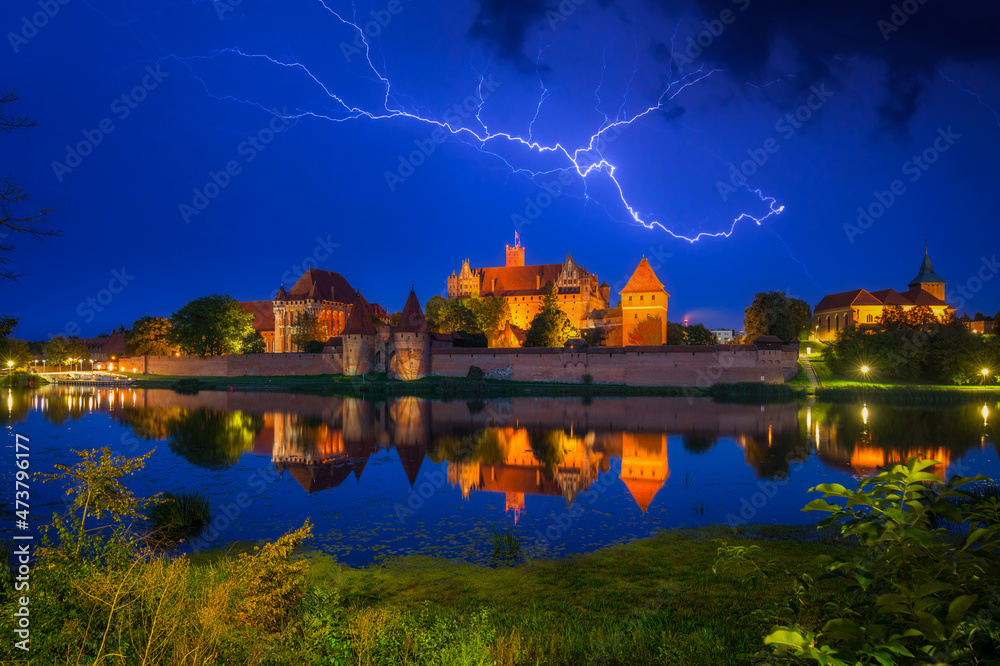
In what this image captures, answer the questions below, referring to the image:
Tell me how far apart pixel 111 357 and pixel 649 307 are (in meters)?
70.7

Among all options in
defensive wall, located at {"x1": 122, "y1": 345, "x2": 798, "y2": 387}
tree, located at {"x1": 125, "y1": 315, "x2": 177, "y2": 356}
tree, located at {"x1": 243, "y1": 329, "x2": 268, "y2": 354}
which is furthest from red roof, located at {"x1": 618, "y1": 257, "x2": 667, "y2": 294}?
tree, located at {"x1": 125, "y1": 315, "x2": 177, "y2": 356}

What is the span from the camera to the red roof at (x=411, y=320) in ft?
157

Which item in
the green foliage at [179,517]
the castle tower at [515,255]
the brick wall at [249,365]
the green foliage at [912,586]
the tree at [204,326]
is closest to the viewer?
the green foliage at [912,586]

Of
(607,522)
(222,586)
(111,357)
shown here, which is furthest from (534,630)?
(111,357)

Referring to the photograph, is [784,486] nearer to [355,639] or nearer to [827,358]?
[355,639]

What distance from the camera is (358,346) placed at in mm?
50219

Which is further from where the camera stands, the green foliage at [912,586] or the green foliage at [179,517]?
the green foliage at [179,517]

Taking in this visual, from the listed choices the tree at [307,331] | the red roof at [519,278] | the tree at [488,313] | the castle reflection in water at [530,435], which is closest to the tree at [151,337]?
the tree at [307,331]

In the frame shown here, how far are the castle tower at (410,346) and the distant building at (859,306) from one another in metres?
45.7

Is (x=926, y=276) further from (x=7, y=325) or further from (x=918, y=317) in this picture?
(x=7, y=325)

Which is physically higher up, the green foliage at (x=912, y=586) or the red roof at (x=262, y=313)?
the red roof at (x=262, y=313)

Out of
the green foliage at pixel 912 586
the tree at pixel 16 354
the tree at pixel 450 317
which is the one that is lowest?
the green foliage at pixel 912 586

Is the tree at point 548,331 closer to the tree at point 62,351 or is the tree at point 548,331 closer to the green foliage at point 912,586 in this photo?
the green foliage at point 912,586

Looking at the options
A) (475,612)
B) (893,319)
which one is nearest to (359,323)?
(475,612)
